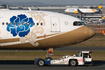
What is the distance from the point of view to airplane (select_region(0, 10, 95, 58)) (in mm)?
21859

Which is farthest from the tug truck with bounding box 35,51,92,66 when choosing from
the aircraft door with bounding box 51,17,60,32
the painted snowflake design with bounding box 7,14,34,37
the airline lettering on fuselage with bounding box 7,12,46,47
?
the painted snowflake design with bounding box 7,14,34,37

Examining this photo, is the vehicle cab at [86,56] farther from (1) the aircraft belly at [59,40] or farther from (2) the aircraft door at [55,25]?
(2) the aircraft door at [55,25]

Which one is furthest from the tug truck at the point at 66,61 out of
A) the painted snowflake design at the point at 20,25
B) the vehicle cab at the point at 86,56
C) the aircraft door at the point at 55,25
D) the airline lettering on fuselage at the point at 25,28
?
the painted snowflake design at the point at 20,25

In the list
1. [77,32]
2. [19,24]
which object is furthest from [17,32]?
[77,32]

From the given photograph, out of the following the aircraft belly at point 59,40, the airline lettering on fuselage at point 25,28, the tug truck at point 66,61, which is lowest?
the tug truck at point 66,61

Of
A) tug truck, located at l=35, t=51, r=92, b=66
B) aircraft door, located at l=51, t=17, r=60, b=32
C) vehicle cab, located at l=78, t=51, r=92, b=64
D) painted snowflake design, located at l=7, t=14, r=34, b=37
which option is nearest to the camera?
painted snowflake design, located at l=7, t=14, r=34, b=37

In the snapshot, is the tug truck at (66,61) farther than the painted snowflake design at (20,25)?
Yes

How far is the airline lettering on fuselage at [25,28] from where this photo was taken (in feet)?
71.6

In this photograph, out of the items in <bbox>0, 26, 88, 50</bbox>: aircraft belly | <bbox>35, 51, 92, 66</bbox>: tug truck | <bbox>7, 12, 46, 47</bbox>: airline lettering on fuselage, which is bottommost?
<bbox>35, 51, 92, 66</bbox>: tug truck

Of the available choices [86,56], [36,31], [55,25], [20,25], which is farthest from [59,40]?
[20,25]

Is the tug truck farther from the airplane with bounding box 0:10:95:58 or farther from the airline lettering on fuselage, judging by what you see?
the airline lettering on fuselage

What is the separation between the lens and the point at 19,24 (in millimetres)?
22016

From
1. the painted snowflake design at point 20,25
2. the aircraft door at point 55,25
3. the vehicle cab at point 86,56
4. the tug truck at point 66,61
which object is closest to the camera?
the painted snowflake design at point 20,25

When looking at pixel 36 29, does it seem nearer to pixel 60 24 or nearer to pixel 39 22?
pixel 39 22
